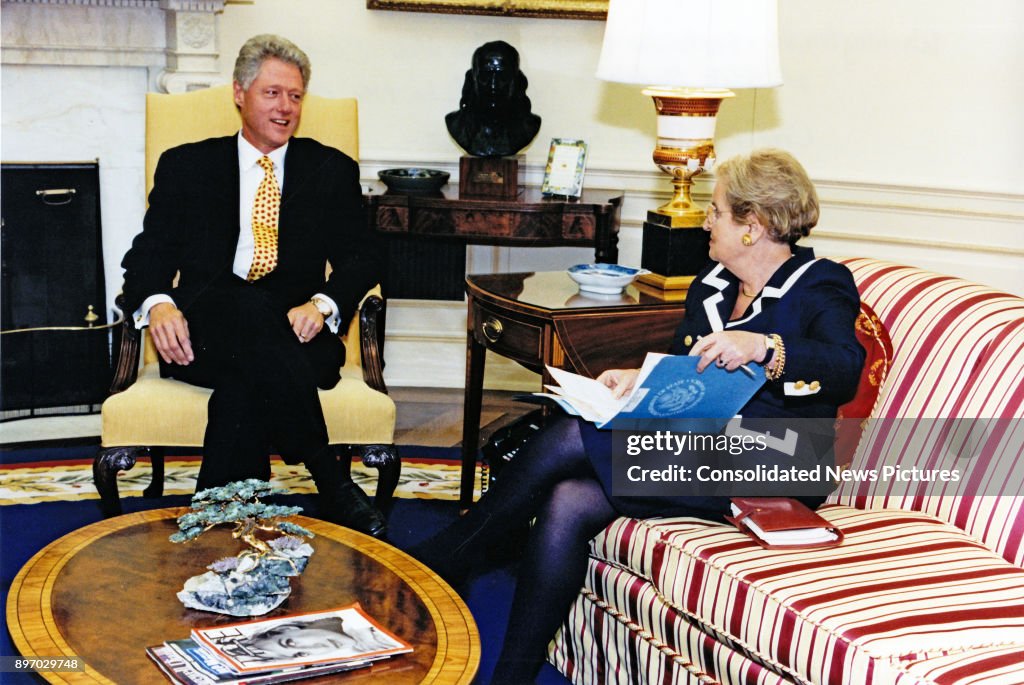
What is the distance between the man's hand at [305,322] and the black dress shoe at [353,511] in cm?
40

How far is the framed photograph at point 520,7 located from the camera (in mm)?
4270

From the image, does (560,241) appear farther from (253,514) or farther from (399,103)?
(253,514)

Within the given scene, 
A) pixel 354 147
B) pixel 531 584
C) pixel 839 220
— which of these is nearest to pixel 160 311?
pixel 354 147

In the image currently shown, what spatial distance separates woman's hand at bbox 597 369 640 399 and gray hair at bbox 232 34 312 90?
116cm

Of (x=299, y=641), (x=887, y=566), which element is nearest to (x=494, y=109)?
(x=887, y=566)

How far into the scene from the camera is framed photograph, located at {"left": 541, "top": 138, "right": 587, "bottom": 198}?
3.97m

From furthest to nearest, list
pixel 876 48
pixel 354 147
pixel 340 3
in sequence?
pixel 340 3 → pixel 876 48 → pixel 354 147

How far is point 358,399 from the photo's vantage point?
9.53 ft

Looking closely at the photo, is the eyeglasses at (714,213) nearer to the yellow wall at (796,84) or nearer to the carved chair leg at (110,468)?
the carved chair leg at (110,468)

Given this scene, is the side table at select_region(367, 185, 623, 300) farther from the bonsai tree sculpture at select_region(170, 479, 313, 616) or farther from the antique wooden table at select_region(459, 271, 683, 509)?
the bonsai tree sculpture at select_region(170, 479, 313, 616)

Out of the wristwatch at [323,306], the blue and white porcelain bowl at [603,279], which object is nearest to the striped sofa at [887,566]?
the blue and white porcelain bowl at [603,279]

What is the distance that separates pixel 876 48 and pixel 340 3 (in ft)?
6.10

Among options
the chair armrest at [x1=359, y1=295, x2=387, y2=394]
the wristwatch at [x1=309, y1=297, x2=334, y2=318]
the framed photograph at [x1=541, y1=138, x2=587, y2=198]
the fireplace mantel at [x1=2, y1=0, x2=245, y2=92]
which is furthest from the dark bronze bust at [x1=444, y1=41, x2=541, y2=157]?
the wristwatch at [x1=309, y1=297, x2=334, y2=318]

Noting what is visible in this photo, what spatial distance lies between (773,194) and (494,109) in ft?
5.93
